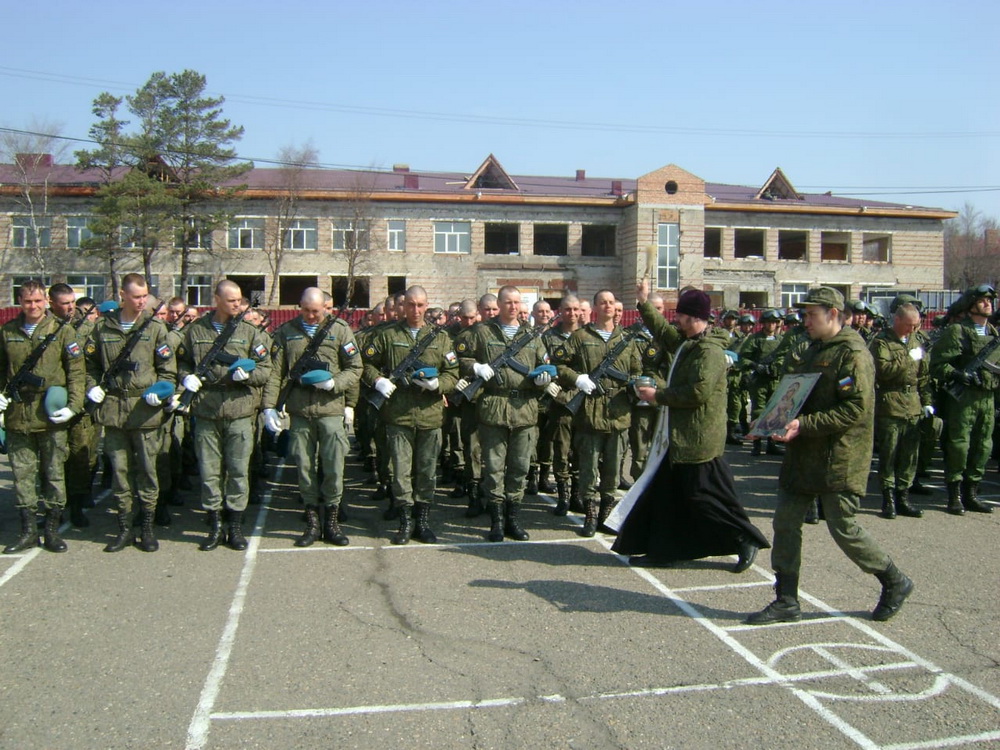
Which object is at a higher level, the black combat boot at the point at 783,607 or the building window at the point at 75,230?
the building window at the point at 75,230

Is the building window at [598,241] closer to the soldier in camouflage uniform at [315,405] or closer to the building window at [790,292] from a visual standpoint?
the building window at [790,292]

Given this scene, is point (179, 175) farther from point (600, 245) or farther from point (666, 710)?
point (666, 710)

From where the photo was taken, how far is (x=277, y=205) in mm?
42812

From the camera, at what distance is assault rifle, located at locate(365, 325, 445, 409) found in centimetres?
705

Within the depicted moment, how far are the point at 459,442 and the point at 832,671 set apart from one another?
6097mm

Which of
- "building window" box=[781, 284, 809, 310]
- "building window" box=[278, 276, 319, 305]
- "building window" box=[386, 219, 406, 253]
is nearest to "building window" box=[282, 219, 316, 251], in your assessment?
"building window" box=[278, 276, 319, 305]

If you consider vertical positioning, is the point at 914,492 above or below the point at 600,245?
below

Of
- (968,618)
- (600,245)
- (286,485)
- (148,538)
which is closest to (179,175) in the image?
Answer: (600,245)

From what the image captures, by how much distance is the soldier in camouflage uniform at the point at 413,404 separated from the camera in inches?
276

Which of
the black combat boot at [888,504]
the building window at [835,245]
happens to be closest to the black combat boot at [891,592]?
the black combat boot at [888,504]

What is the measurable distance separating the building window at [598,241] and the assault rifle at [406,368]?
40034mm

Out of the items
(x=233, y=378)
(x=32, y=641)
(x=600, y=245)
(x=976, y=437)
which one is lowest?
(x=32, y=641)

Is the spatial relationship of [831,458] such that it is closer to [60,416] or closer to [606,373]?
[606,373]

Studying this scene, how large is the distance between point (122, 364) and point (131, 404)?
350 mm
